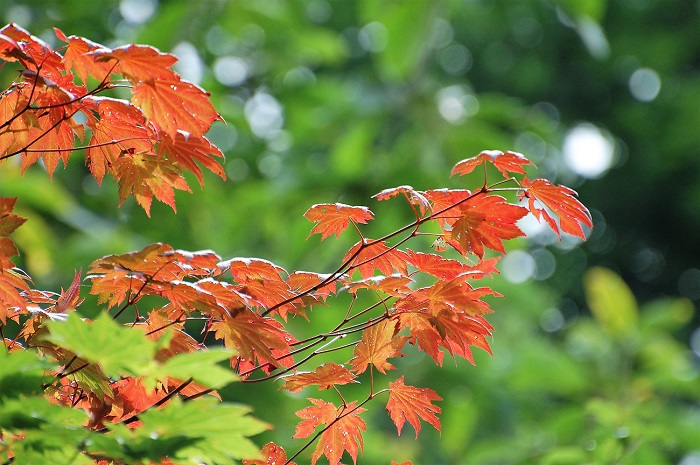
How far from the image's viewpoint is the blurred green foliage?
433cm

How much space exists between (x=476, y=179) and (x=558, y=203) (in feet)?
8.92

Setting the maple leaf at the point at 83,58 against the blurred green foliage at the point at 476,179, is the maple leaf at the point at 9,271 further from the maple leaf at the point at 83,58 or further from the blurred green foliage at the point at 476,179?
the blurred green foliage at the point at 476,179

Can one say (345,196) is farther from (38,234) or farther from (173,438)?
(173,438)

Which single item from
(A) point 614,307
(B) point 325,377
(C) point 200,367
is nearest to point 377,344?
(B) point 325,377

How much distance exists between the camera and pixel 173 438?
0.92 meters

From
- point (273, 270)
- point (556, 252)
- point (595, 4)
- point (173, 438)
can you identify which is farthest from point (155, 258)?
point (556, 252)

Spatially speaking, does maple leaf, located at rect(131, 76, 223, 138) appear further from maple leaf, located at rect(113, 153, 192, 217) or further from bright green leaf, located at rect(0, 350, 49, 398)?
bright green leaf, located at rect(0, 350, 49, 398)

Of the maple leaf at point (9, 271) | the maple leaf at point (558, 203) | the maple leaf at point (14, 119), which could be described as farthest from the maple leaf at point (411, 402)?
the maple leaf at point (14, 119)

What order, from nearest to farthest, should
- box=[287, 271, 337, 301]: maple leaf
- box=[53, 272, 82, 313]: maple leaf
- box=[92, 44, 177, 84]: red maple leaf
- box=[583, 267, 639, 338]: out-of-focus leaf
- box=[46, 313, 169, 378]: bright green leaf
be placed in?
box=[46, 313, 169, 378]: bright green leaf
box=[92, 44, 177, 84]: red maple leaf
box=[53, 272, 82, 313]: maple leaf
box=[287, 271, 337, 301]: maple leaf
box=[583, 267, 639, 338]: out-of-focus leaf

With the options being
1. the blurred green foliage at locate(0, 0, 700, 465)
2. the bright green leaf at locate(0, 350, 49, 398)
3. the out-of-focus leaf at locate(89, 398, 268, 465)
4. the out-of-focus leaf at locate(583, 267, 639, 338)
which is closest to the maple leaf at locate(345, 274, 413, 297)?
the out-of-focus leaf at locate(89, 398, 268, 465)

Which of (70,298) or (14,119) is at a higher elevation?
(14,119)

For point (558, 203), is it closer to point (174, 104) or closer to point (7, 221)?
point (174, 104)

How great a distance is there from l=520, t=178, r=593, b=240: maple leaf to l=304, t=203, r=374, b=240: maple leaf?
232mm

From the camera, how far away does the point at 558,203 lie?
128cm
